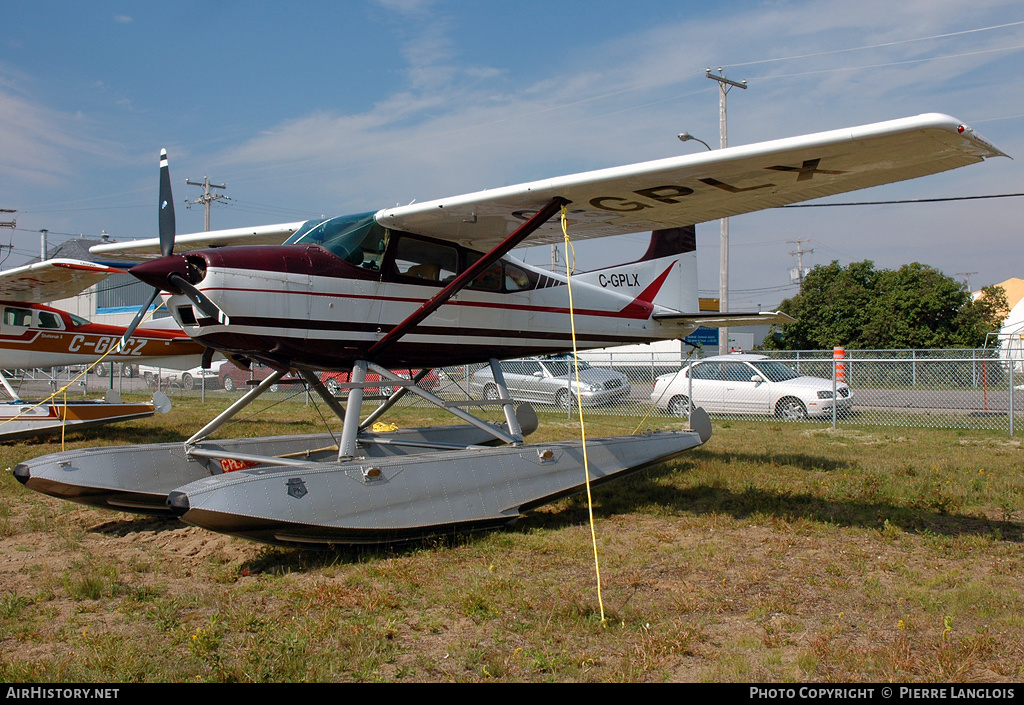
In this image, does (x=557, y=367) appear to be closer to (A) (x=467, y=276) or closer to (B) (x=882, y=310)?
(A) (x=467, y=276)

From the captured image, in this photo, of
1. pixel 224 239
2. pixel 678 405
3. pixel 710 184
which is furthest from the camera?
pixel 678 405

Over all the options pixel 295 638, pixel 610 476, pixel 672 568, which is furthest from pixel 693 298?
pixel 295 638

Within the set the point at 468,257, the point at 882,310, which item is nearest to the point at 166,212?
the point at 468,257

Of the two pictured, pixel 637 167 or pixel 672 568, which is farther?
pixel 637 167

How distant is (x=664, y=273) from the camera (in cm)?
948

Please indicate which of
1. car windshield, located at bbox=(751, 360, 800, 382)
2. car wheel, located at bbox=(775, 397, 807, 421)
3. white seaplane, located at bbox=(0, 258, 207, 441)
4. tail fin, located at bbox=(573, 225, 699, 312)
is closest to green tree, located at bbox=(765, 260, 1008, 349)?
car windshield, located at bbox=(751, 360, 800, 382)

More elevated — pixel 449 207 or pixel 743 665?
pixel 449 207

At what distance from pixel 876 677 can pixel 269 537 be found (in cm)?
406

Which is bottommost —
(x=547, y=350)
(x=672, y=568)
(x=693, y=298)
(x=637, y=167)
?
(x=672, y=568)

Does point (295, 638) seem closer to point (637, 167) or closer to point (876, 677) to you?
point (876, 677)

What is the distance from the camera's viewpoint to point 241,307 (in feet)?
18.9

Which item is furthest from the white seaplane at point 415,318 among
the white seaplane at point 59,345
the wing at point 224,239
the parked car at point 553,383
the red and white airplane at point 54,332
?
the parked car at point 553,383

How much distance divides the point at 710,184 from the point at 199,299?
14.7ft
